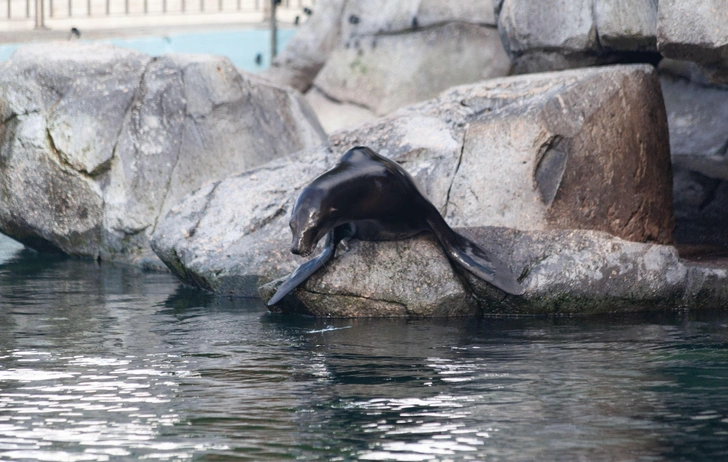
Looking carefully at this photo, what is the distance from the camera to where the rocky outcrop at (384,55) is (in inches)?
531

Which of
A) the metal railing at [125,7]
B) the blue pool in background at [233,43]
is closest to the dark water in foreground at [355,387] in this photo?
the blue pool in background at [233,43]

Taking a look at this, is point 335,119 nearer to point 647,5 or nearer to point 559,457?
point 647,5

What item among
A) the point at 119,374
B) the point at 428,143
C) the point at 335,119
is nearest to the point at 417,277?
the point at 428,143

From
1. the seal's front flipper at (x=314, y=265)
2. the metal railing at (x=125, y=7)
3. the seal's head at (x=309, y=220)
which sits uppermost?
the metal railing at (x=125, y=7)

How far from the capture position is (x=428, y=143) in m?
8.53

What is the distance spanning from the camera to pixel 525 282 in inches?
278

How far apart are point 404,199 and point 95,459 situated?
3517 millimetres

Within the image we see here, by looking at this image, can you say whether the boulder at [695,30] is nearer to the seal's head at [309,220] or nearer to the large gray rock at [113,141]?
the seal's head at [309,220]

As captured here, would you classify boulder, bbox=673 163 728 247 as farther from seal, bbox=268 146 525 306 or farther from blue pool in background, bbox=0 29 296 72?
blue pool in background, bbox=0 29 296 72

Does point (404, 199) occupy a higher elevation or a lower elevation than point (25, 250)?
higher

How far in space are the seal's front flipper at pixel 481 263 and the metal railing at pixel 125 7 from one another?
39.9 ft

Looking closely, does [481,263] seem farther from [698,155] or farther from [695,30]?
[698,155]

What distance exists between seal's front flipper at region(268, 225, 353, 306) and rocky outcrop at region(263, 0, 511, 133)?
672 centimetres

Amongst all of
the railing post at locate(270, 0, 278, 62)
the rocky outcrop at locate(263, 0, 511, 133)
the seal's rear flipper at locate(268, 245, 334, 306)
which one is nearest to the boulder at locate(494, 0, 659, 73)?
the rocky outcrop at locate(263, 0, 511, 133)
